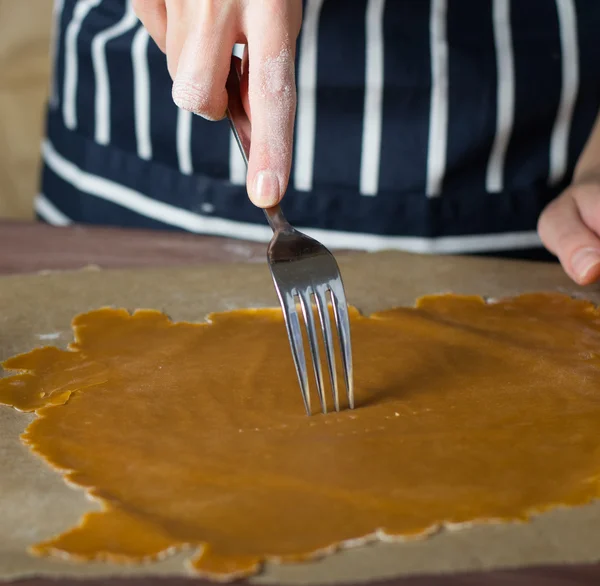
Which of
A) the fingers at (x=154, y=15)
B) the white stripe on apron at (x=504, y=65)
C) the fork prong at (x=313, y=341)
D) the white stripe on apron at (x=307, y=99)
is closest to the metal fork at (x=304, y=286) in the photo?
the fork prong at (x=313, y=341)

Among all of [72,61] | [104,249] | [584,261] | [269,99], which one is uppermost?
[269,99]

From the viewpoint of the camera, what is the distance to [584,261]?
1104mm

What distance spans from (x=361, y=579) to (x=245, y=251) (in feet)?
2.53

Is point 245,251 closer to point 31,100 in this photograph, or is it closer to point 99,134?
point 99,134

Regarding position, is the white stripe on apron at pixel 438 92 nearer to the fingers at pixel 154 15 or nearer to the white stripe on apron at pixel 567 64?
the white stripe on apron at pixel 567 64

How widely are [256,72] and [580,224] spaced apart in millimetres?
532

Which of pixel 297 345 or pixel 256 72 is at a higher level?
pixel 256 72

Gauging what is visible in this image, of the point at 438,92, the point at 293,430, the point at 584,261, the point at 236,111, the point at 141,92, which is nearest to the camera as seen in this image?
the point at 293,430

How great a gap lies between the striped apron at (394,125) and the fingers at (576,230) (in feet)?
0.38

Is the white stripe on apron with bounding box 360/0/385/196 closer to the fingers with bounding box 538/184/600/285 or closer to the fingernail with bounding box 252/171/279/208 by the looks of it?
the fingers with bounding box 538/184/600/285

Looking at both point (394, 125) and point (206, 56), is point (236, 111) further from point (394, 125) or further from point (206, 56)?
point (394, 125)

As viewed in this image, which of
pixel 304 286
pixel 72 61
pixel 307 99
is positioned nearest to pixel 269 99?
pixel 304 286

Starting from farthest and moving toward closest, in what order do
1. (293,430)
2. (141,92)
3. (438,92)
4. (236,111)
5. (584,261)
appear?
1. (141,92)
2. (438,92)
3. (584,261)
4. (236,111)
5. (293,430)

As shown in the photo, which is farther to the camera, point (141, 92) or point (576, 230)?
point (141, 92)
